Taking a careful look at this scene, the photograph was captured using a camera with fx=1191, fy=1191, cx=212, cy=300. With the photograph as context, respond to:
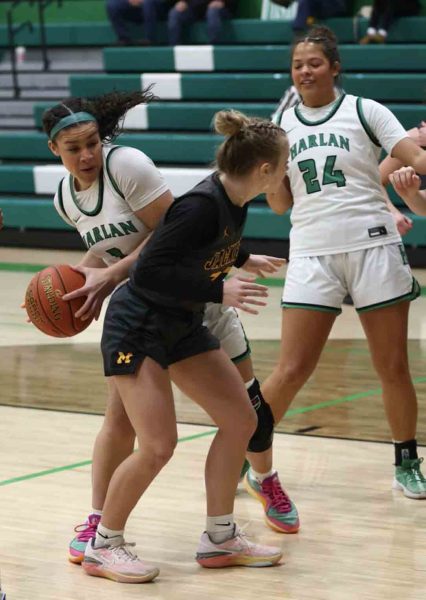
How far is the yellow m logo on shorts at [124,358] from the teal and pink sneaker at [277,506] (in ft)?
2.97

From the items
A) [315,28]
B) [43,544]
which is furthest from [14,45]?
[43,544]

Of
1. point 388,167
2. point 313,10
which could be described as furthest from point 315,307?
point 313,10

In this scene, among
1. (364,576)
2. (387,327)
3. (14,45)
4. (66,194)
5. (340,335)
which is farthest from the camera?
(14,45)

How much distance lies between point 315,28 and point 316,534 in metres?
1.98

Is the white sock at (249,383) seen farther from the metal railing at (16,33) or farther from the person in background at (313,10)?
the metal railing at (16,33)

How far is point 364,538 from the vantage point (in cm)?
400

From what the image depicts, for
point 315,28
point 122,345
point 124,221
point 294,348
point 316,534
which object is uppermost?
point 315,28

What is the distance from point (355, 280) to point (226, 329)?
0.56 m

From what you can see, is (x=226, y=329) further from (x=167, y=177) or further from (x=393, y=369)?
(x=167, y=177)

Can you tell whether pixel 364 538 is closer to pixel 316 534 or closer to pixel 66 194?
pixel 316 534

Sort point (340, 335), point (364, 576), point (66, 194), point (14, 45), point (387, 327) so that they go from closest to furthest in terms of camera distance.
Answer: point (364, 576) < point (66, 194) < point (387, 327) < point (340, 335) < point (14, 45)

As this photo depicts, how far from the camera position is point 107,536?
12.1ft

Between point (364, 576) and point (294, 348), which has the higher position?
point (294, 348)

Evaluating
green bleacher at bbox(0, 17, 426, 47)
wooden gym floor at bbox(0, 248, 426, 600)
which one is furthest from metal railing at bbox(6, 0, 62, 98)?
wooden gym floor at bbox(0, 248, 426, 600)
